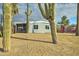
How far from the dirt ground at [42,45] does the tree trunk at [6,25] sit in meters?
0.06

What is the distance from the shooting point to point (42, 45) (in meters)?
6.16

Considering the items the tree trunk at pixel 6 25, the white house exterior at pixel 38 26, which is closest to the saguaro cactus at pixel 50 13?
→ the white house exterior at pixel 38 26

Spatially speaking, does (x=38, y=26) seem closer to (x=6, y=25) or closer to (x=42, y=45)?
(x=42, y=45)

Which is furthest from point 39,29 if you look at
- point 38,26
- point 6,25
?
point 6,25

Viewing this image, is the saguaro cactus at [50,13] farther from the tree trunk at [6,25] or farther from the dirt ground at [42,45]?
the tree trunk at [6,25]

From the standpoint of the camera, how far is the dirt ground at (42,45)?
6113 mm

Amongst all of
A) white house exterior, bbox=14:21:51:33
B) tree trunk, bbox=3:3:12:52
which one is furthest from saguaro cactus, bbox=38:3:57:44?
tree trunk, bbox=3:3:12:52

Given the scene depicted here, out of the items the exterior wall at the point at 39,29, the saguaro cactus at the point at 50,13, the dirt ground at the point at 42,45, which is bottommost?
the dirt ground at the point at 42,45

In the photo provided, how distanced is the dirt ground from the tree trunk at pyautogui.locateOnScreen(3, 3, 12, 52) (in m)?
0.06

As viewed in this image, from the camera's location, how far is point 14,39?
20.1 ft

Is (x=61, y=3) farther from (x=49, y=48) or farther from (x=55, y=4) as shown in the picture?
(x=49, y=48)

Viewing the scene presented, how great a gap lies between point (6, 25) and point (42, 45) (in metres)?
0.48

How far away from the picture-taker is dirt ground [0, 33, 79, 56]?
6.11 meters

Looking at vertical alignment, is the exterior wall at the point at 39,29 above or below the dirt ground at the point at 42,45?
above
